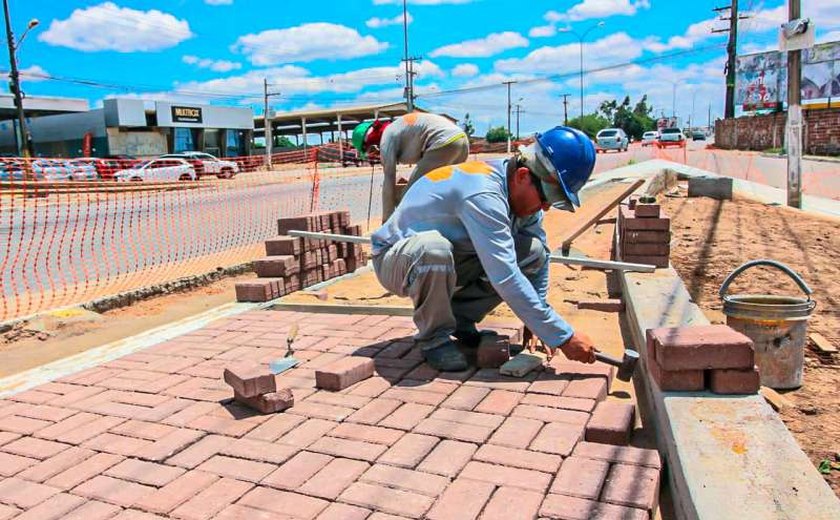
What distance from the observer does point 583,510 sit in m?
2.21

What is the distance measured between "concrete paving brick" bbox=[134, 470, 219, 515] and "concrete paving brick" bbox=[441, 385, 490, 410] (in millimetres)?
1128

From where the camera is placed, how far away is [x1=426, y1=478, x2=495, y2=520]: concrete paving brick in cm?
222

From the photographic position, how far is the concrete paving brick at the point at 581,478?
7.63 feet

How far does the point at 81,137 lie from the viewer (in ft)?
127

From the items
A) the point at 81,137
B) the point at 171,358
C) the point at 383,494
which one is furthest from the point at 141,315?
the point at 81,137

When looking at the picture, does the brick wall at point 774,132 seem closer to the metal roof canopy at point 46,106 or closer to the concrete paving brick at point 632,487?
the concrete paving brick at point 632,487

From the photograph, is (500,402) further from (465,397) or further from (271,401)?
(271,401)

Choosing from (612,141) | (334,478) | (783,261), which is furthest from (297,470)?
(612,141)

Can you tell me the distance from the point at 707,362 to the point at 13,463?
2895mm

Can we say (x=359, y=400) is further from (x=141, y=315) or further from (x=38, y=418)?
(x=141, y=315)

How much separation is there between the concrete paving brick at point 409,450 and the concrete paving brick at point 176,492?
0.67 metres

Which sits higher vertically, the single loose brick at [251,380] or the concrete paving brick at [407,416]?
the single loose brick at [251,380]

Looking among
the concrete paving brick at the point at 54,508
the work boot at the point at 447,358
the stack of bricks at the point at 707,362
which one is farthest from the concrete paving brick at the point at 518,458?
the concrete paving brick at the point at 54,508

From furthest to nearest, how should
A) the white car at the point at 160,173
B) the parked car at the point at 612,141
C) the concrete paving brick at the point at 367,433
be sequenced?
the parked car at the point at 612,141 → the white car at the point at 160,173 → the concrete paving brick at the point at 367,433
